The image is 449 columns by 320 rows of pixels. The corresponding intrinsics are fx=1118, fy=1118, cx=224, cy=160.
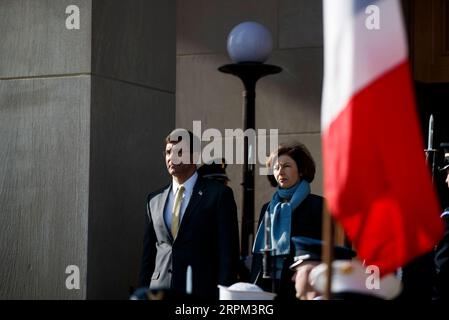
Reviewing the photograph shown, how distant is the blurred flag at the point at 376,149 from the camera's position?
4516mm

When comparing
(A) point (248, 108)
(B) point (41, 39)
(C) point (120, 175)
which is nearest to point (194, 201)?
(C) point (120, 175)

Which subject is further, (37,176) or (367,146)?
(37,176)

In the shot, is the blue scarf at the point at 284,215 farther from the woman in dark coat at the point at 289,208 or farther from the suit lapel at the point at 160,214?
the suit lapel at the point at 160,214

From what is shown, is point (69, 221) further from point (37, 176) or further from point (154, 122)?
point (154, 122)

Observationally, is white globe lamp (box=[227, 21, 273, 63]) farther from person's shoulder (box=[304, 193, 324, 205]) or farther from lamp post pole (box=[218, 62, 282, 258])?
person's shoulder (box=[304, 193, 324, 205])

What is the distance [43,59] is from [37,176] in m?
0.84

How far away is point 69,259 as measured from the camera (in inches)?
304

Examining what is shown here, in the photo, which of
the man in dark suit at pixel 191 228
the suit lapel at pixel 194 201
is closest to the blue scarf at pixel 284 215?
the man in dark suit at pixel 191 228

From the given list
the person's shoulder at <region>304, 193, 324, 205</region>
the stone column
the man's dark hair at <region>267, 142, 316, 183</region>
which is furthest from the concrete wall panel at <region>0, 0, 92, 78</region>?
the person's shoulder at <region>304, 193, 324, 205</region>

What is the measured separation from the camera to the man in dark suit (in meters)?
7.18

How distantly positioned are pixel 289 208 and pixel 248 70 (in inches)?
62.7

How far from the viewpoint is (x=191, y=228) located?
724 centimetres

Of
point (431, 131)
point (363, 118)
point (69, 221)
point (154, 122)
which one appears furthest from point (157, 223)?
point (363, 118)

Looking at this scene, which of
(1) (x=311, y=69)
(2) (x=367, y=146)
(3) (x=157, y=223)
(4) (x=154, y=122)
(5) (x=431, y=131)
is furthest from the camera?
(1) (x=311, y=69)
